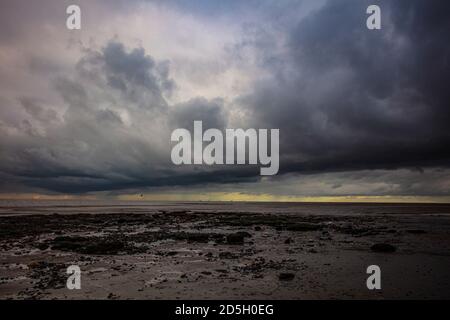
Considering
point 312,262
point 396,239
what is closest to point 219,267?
point 312,262

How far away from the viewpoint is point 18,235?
108 ft

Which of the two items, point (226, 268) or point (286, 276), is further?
point (226, 268)

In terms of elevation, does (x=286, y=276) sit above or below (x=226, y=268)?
above

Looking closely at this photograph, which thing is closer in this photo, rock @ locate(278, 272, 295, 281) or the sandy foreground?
the sandy foreground

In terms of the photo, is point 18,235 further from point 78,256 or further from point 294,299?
point 294,299

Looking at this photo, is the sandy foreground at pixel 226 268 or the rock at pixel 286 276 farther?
the rock at pixel 286 276
